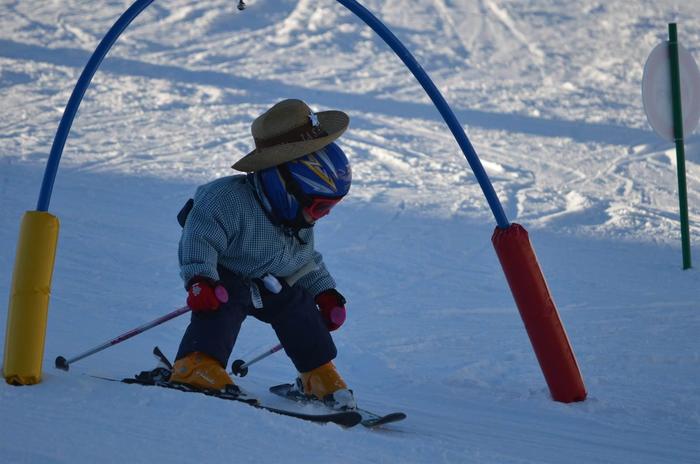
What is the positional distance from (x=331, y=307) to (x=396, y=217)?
4.33 metres

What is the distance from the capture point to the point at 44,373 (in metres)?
3.66

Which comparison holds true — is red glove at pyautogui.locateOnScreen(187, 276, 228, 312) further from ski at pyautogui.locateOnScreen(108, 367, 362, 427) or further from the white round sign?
the white round sign

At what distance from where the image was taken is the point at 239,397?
358 centimetres

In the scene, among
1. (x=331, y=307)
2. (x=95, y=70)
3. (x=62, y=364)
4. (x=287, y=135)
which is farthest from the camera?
(x=331, y=307)

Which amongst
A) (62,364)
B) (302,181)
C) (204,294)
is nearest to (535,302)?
(302,181)

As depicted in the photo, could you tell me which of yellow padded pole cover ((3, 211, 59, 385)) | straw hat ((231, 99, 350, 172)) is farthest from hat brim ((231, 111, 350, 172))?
yellow padded pole cover ((3, 211, 59, 385))

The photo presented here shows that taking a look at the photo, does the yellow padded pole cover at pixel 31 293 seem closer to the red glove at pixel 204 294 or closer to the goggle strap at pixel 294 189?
the red glove at pixel 204 294

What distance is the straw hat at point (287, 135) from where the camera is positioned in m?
3.78

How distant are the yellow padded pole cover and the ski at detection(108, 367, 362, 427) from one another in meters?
0.35

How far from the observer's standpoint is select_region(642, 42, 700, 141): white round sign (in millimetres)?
6871

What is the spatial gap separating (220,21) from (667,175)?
792 cm

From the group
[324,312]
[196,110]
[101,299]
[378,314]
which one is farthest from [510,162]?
[324,312]

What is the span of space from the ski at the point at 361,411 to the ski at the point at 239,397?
117 mm

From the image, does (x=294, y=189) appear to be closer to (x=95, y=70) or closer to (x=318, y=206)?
(x=318, y=206)
